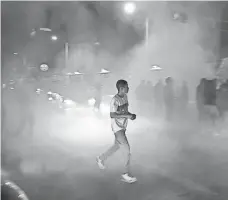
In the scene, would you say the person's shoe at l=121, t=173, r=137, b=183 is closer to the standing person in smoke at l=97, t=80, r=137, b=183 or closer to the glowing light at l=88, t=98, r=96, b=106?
the standing person in smoke at l=97, t=80, r=137, b=183

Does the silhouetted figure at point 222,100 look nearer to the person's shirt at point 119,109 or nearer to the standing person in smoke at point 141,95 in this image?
the standing person in smoke at point 141,95

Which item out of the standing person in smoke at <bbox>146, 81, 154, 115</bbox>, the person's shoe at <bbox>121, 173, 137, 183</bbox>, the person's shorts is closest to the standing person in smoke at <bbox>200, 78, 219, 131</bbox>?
the person's shorts

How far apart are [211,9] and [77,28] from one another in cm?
125

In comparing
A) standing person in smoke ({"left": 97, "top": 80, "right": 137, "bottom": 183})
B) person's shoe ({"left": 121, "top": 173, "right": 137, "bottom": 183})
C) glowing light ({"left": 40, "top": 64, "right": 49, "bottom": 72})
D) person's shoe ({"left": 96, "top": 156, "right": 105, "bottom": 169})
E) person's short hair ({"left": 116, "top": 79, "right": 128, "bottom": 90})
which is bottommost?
person's shoe ({"left": 121, "top": 173, "right": 137, "bottom": 183})

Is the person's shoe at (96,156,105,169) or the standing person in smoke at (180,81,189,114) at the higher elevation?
the standing person in smoke at (180,81,189,114)

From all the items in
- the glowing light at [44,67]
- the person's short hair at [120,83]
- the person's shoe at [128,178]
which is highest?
the glowing light at [44,67]

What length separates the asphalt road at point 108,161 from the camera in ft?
8.04

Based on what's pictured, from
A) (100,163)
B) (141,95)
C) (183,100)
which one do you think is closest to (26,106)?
(100,163)

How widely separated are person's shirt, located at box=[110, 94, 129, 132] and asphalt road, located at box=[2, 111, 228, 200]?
77 millimetres

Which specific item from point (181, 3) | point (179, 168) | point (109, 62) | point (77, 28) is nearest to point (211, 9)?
point (181, 3)

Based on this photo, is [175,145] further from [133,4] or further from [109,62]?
[133,4]

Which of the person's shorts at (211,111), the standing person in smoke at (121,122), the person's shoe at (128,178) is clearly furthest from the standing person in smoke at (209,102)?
the person's shoe at (128,178)

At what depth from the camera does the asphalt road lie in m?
2.45

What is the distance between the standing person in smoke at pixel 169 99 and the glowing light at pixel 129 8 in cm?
71
